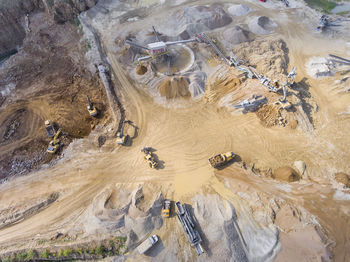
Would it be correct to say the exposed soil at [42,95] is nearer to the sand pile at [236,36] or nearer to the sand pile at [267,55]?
the sand pile at [236,36]

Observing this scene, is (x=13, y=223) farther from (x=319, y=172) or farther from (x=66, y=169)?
(x=319, y=172)

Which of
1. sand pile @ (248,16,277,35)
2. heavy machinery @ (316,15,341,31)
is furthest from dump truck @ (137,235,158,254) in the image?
heavy machinery @ (316,15,341,31)

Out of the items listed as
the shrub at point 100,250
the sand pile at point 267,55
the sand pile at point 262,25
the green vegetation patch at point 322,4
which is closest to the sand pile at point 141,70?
the sand pile at point 267,55

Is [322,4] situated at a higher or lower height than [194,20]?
lower

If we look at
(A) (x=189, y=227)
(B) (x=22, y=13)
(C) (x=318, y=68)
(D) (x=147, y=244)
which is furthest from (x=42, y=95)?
(C) (x=318, y=68)

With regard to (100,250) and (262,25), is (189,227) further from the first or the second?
(262,25)

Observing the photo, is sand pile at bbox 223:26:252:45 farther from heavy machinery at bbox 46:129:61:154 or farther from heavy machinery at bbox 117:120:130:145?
heavy machinery at bbox 46:129:61:154
